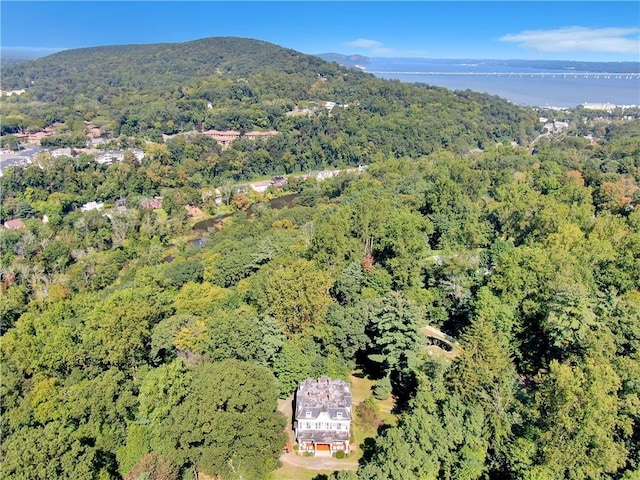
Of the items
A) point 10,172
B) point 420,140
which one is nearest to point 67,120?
point 10,172

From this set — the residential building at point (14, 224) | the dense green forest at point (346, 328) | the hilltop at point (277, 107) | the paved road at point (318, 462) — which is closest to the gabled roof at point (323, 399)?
the dense green forest at point (346, 328)

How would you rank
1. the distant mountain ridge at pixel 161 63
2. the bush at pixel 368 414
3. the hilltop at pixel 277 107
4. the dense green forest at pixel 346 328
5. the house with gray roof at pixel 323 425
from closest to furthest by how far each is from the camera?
the dense green forest at pixel 346 328
the house with gray roof at pixel 323 425
the bush at pixel 368 414
the hilltop at pixel 277 107
the distant mountain ridge at pixel 161 63

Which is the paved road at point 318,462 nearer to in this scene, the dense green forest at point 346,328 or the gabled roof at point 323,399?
the dense green forest at point 346,328

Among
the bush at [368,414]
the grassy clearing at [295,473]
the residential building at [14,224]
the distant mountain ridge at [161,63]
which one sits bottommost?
the grassy clearing at [295,473]

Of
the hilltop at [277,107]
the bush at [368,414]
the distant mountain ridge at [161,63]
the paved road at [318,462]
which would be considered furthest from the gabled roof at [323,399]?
the distant mountain ridge at [161,63]

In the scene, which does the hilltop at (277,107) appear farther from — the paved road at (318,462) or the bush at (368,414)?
the paved road at (318,462)

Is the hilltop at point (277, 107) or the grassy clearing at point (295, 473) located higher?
the hilltop at point (277, 107)

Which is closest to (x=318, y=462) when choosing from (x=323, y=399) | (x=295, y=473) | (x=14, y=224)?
(x=295, y=473)

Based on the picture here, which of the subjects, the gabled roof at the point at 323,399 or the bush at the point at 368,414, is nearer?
the gabled roof at the point at 323,399

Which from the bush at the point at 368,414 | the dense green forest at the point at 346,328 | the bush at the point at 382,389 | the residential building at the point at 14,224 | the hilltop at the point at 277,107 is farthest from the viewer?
the hilltop at the point at 277,107

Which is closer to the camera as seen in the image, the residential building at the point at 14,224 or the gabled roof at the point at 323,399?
the gabled roof at the point at 323,399
